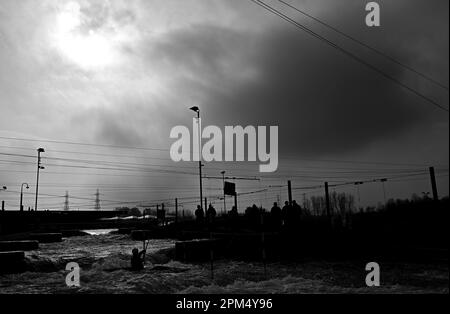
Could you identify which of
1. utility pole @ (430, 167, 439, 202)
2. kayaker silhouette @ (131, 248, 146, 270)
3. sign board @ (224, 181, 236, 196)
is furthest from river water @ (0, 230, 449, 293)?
sign board @ (224, 181, 236, 196)

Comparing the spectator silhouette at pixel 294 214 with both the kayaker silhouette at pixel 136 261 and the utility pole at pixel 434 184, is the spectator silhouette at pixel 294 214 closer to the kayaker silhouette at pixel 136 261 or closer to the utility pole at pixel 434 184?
the utility pole at pixel 434 184

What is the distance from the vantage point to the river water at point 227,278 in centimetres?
1225

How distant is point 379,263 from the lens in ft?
53.0

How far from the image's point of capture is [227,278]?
14.4m

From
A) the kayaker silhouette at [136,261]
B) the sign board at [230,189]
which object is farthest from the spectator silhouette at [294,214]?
the kayaker silhouette at [136,261]

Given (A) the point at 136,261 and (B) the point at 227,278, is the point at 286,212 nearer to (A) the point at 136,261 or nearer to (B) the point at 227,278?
(B) the point at 227,278

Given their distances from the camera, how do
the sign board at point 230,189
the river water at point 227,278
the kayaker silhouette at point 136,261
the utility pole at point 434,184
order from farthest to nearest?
1. the sign board at point 230,189
2. the utility pole at point 434,184
3. the kayaker silhouette at point 136,261
4. the river water at point 227,278

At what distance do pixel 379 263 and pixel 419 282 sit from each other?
158 inches

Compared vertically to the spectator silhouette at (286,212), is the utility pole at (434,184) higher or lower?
higher

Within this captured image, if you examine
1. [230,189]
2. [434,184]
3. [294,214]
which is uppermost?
[230,189]

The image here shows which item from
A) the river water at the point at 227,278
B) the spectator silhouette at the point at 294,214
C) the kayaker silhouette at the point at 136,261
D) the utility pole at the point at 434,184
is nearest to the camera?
the river water at the point at 227,278

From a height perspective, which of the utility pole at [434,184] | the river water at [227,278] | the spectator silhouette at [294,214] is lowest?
the river water at [227,278]

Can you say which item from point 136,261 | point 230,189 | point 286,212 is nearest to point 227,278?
point 136,261
